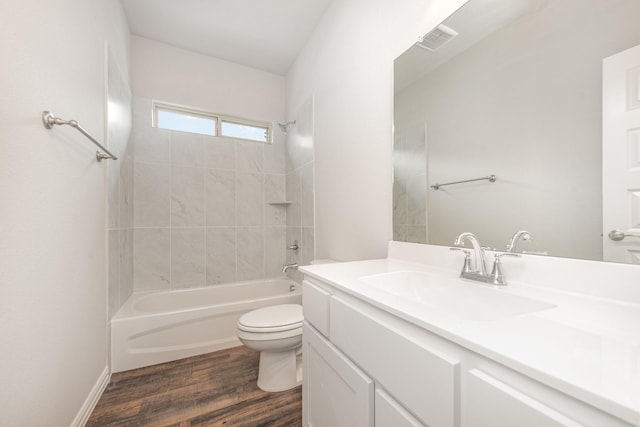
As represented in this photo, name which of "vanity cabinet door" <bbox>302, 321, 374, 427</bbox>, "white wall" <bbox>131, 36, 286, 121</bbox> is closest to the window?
"white wall" <bbox>131, 36, 286, 121</bbox>

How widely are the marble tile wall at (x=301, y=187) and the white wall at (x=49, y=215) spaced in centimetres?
151

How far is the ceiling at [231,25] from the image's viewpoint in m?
2.04

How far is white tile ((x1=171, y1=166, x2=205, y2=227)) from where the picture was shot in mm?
2516

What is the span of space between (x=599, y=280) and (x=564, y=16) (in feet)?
2.59

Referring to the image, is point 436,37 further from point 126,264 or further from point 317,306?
point 126,264

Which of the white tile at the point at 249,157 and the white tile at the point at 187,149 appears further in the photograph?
the white tile at the point at 249,157

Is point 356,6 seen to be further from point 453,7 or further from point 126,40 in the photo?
point 126,40

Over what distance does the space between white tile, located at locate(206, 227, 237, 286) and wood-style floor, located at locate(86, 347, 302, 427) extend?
0.93 meters

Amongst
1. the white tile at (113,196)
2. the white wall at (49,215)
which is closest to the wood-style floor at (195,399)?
the white wall at (49,215)

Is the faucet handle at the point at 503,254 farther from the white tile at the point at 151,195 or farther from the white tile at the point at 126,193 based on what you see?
the white tile at the point at 151,195

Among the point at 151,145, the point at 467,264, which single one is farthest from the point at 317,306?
the point at 151,145

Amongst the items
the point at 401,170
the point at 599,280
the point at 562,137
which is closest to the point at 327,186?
the point at 401,170

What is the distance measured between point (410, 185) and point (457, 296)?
0.61 meters

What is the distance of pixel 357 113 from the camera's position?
1693mm
